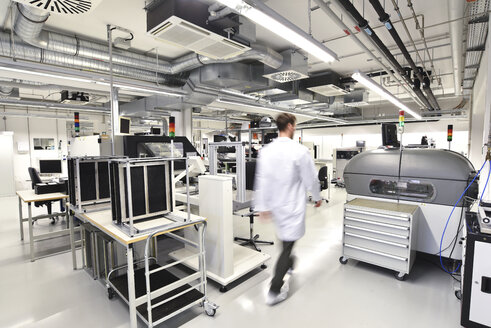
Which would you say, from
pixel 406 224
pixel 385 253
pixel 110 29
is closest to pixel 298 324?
pixel 385 253

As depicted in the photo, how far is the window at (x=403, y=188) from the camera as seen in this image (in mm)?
2848

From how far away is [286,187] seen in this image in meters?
2.01

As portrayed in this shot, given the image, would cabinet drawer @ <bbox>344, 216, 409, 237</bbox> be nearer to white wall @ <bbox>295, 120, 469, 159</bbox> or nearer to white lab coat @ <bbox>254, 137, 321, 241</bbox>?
white lab coat @ <bbox>254, 137, 321, 241</bbox>

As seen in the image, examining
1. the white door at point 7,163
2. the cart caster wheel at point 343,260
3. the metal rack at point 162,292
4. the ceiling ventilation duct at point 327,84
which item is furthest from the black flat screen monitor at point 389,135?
the white door at point 7,163

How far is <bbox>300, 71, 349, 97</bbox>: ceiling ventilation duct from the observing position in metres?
5.25

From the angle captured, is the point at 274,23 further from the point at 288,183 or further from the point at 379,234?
the point at 379,234

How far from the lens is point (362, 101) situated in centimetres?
654

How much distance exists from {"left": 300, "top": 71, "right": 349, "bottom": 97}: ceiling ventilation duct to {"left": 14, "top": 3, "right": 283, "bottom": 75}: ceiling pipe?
5.44 ft

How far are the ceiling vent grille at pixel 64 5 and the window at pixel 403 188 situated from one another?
343 centimetres

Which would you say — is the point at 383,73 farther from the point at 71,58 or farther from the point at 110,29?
the point at 71,58

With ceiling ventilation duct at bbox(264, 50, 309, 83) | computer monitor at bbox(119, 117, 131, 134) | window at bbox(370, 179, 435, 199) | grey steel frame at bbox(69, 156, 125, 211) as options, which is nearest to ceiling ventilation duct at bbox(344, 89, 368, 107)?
ceiling ventilation duct at bbox(264, 50, 309, 83)

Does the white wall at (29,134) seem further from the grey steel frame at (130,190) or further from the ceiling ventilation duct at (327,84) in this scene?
the grey steel frame at (130,190)

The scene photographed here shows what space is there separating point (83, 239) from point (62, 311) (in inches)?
30.7

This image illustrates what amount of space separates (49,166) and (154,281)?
15.1 ft
